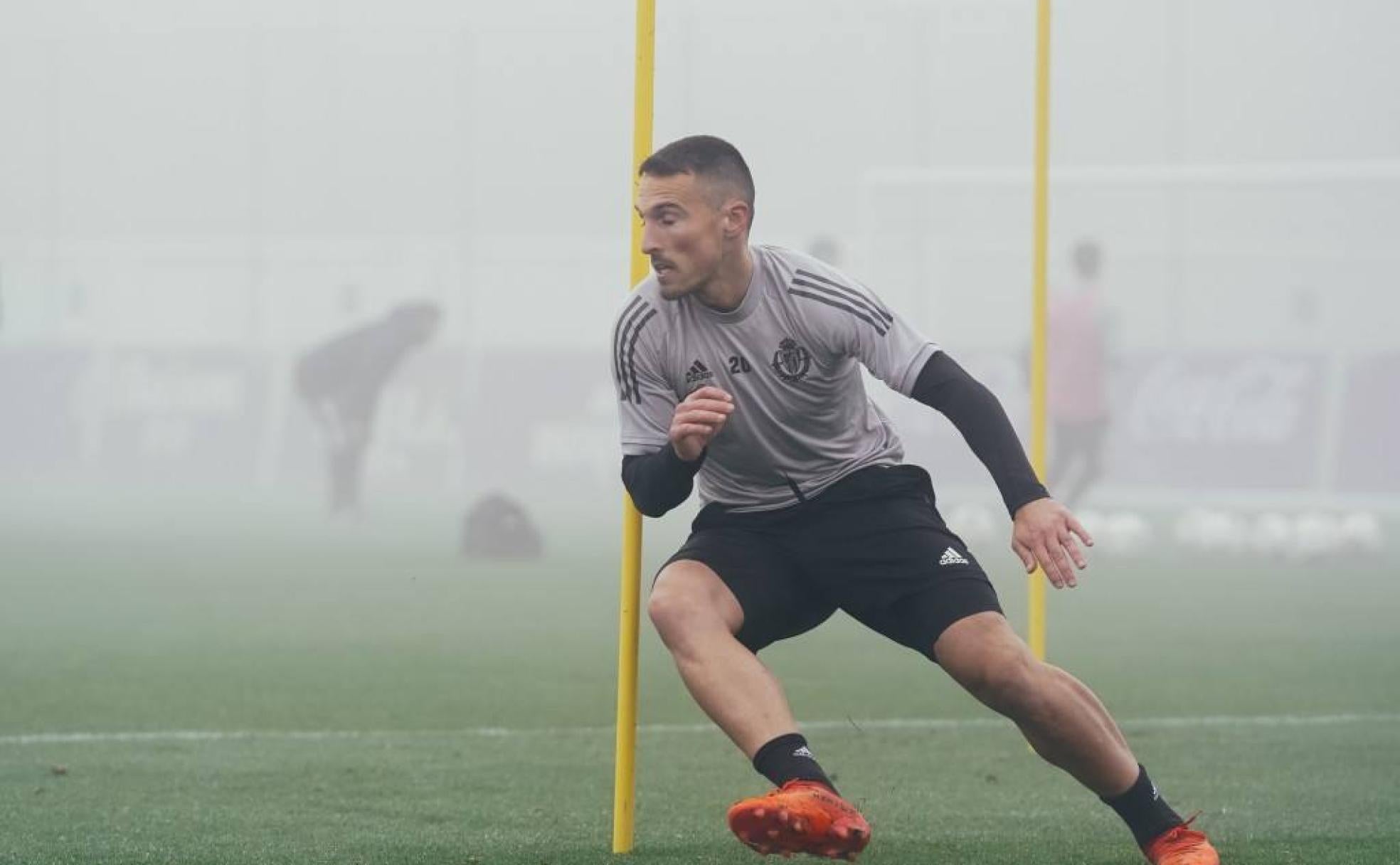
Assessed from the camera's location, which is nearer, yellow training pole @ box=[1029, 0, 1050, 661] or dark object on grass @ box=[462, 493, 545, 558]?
yellow training pole @ box=[1029, 0, 1050, 661]

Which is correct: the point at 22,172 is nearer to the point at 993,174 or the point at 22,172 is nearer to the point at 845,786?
the point at 993,174

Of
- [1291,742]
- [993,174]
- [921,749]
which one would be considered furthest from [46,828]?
[993,174]

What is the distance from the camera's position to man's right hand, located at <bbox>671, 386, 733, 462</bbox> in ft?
14.3

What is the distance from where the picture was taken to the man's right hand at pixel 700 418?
14.3 feet

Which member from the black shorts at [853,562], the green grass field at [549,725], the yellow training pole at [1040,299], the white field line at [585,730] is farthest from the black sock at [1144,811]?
the white field line at [585,730]

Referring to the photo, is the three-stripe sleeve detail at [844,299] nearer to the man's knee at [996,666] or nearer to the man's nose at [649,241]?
the man's nose at [649,241]

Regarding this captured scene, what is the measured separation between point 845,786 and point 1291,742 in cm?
187

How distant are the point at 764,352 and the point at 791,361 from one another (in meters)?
0.07

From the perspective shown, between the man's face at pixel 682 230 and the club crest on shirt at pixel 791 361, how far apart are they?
238 millimetres

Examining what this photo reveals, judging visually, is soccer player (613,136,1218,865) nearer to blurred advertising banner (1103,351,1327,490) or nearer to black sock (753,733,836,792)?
black sock (753,733,836,792)

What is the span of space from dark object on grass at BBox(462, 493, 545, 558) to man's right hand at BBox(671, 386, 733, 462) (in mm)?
11369

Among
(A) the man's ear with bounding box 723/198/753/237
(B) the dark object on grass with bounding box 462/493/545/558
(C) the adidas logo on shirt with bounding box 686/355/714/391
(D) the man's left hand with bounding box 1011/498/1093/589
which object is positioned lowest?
(B) the dark object on grass with bounding box 462/493/545/558

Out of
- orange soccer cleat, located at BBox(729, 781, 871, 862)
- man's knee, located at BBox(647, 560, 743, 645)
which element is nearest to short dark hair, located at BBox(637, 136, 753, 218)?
man's knee, located at BBox(647, 560, 743, 645)

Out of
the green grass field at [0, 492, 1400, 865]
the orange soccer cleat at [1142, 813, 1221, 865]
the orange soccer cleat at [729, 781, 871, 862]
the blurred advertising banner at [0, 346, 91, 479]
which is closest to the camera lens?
the orange soccer cleat at [729, 781, 871, 862]
